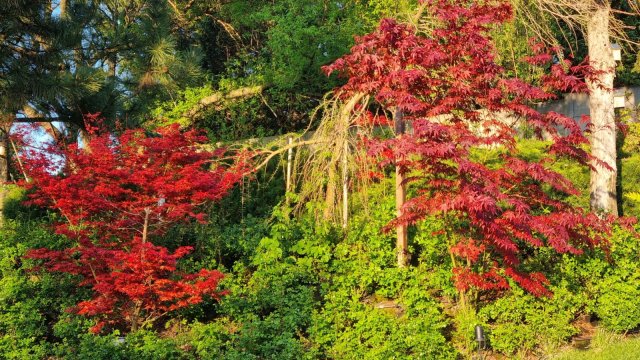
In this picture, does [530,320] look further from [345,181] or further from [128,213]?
[128,213]

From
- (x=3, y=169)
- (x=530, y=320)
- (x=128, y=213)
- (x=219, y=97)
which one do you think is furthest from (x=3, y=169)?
(x=530, y=320)

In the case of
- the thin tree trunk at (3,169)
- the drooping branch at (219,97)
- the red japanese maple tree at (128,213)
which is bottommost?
the red japanese maple tree at (128,213)

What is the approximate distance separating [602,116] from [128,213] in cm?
644

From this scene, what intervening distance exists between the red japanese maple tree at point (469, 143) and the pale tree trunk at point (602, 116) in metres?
1.90

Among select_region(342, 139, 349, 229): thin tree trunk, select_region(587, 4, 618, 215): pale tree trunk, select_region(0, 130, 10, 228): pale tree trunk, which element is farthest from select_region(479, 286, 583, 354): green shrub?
select_region(0, 130, 10, 228): pale tree trunk

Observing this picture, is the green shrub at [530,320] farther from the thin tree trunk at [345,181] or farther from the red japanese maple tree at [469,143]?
the thin tree trunk at [345,181]

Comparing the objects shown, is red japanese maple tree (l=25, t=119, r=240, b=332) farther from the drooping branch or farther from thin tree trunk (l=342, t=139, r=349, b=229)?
the drooping branch

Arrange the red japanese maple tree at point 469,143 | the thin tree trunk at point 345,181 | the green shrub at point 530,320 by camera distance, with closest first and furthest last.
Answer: the red japanese maple tree at point 469,143 < the green shrub at point 530,320 < the thin tree trunk at point 345,181

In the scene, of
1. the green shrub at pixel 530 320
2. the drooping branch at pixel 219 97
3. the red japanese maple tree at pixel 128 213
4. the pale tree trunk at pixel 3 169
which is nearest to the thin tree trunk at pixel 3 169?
the pale tree trunk at pixel 3 169

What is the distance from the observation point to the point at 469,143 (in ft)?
23.3

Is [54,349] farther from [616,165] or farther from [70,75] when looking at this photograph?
[616,165]

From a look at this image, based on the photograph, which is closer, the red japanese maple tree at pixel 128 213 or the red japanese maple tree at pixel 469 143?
the red japanese maple tree at pixel 469 143

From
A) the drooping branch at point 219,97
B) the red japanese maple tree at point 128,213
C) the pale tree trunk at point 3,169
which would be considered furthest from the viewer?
the drooping branch at point 219,97

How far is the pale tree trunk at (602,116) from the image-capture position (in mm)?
9719
